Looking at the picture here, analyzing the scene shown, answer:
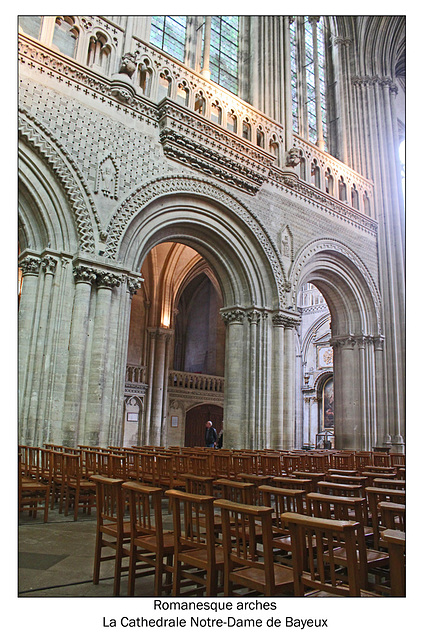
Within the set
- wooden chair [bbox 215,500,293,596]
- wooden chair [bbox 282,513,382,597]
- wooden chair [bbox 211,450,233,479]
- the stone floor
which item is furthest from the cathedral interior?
wooden chair [bbox 282,513,382,597]

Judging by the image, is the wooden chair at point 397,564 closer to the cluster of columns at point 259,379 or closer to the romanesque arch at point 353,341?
the cluster of columns at point 259,379

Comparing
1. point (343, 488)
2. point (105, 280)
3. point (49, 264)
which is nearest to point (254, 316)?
point (105, 280)

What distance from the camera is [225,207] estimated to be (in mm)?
12680

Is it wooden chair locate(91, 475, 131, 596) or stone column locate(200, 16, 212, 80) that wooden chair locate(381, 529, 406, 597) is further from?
stone column locate(200, 16, 212, 80)

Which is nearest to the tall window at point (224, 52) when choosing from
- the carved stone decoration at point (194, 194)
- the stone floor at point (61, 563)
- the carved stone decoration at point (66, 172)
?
the carved stone decoration at point (194, 194)

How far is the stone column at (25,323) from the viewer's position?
8867mm

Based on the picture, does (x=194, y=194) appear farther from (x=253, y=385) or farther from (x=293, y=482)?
(x=293, y=482)

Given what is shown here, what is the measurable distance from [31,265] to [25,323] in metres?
1.19

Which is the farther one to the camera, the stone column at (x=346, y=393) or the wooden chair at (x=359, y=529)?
the stone column at (x=346, y=393)

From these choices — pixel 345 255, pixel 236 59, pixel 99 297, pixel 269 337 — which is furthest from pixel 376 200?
pixel 99 297

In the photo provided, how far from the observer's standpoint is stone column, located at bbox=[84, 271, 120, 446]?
9.38 meters

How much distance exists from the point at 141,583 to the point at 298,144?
14.5 m

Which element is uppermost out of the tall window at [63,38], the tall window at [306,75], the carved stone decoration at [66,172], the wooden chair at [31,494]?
→ the tall window at [306,75]

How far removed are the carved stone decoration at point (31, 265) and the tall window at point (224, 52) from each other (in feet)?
28.9
